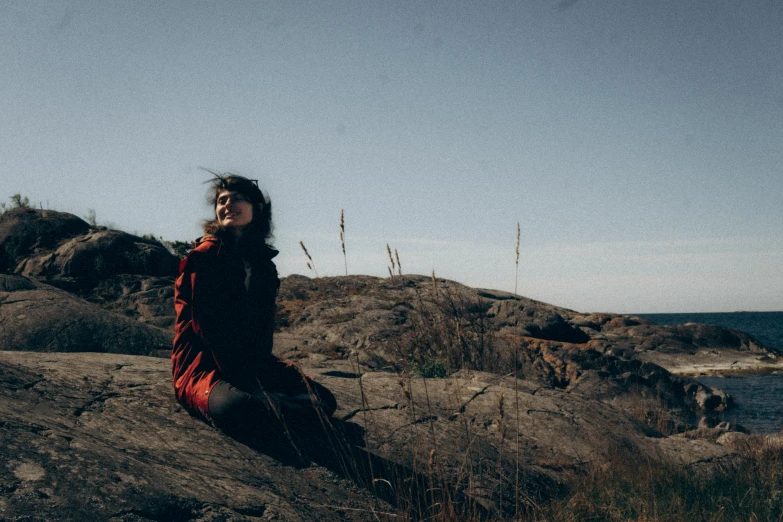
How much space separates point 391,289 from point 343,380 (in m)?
8.20

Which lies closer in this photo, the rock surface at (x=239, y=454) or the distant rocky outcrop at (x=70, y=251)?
the rock surface at (x=239, y=454)

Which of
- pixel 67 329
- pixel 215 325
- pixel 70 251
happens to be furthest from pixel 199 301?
pixel 70 251

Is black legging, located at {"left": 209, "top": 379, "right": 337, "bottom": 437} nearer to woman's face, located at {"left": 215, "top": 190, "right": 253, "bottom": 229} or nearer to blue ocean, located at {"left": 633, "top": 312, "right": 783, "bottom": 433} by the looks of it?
woman's face, located at {"left": 215, "top": 190, "right": 253, "bottom": 229}

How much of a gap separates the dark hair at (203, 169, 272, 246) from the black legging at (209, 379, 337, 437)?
95 cm

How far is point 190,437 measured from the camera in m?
2.88

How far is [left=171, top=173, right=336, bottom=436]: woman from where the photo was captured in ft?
9.62

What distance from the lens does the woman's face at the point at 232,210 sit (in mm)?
3342

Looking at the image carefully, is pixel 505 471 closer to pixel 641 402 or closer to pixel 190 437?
pixel 190 437

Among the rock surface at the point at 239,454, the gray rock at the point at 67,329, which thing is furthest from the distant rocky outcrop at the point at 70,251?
the rock surface at the point at 239,454

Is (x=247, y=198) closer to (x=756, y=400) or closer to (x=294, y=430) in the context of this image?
(x=294, y=430)

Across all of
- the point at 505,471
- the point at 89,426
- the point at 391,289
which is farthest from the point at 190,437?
the point at 391,289

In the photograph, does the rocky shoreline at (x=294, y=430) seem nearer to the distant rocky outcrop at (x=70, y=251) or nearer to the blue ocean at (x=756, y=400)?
the distant rocky outcrop at (x=70, y=251)

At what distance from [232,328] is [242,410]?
1.70ft

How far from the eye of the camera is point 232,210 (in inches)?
132
